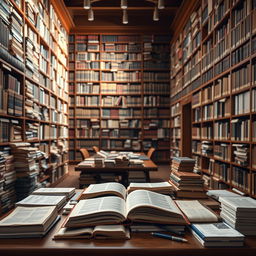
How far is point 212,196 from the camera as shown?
156 centimetres

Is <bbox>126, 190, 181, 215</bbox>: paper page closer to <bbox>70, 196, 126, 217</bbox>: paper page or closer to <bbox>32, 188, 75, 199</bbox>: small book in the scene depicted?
<bbox>70, 196, 126, 217</bbox>: paper page

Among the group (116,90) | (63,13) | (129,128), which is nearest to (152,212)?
(63,13)

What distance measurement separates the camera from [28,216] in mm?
1077

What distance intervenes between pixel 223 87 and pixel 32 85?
2.95 metres

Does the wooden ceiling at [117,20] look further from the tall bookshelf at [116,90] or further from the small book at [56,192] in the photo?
the small book at [56,192]

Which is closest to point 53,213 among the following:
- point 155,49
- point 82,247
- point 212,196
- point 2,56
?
point 82,247

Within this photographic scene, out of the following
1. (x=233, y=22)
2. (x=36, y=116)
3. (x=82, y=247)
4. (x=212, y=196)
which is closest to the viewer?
(x=82, y=247)

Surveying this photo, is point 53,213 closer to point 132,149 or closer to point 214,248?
point 214,248

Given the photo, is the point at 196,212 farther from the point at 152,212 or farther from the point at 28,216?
the point at 28,216

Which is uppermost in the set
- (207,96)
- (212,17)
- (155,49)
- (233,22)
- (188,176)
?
(155,49)

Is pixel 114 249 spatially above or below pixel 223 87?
below

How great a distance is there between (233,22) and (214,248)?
11.3ft

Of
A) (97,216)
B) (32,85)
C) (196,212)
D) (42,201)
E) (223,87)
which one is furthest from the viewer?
(32,85)

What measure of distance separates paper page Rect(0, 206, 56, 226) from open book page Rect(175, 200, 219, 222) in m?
0.61
